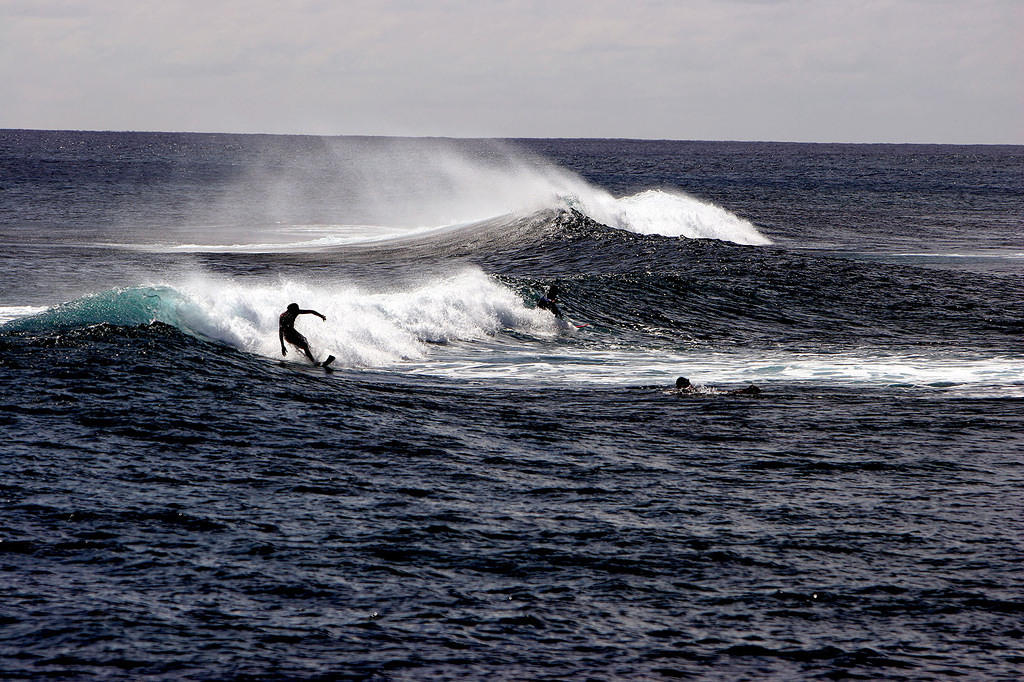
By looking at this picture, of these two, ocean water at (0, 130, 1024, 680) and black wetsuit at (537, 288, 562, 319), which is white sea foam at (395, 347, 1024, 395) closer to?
ocean water at (0, 130, 1024, 680)

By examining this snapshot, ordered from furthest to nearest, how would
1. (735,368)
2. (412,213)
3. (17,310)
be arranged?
1. (412,213)
2. (17,310)
3. (735,368)

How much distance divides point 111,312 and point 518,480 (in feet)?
40.5

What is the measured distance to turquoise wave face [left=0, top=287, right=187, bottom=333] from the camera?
73.8ft

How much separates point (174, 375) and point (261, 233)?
38.2 meters

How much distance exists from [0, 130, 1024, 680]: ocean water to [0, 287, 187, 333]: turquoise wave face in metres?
0.08

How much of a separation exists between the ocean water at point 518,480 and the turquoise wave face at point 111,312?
82 mm

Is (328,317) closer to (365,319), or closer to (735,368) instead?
(365,319)

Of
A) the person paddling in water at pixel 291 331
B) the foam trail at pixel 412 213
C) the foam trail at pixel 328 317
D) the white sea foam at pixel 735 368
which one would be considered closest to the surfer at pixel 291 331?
the person paddling in water at pixel 291 331

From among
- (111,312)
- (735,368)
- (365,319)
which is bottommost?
(735,368)

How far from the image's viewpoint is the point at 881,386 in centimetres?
2150

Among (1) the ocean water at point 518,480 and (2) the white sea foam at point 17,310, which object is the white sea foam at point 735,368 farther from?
(2) the white sea foam at point 17,310

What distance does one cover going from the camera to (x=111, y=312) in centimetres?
2323

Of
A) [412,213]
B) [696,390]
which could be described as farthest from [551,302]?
[412,213]

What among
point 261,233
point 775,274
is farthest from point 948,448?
point 261,233
